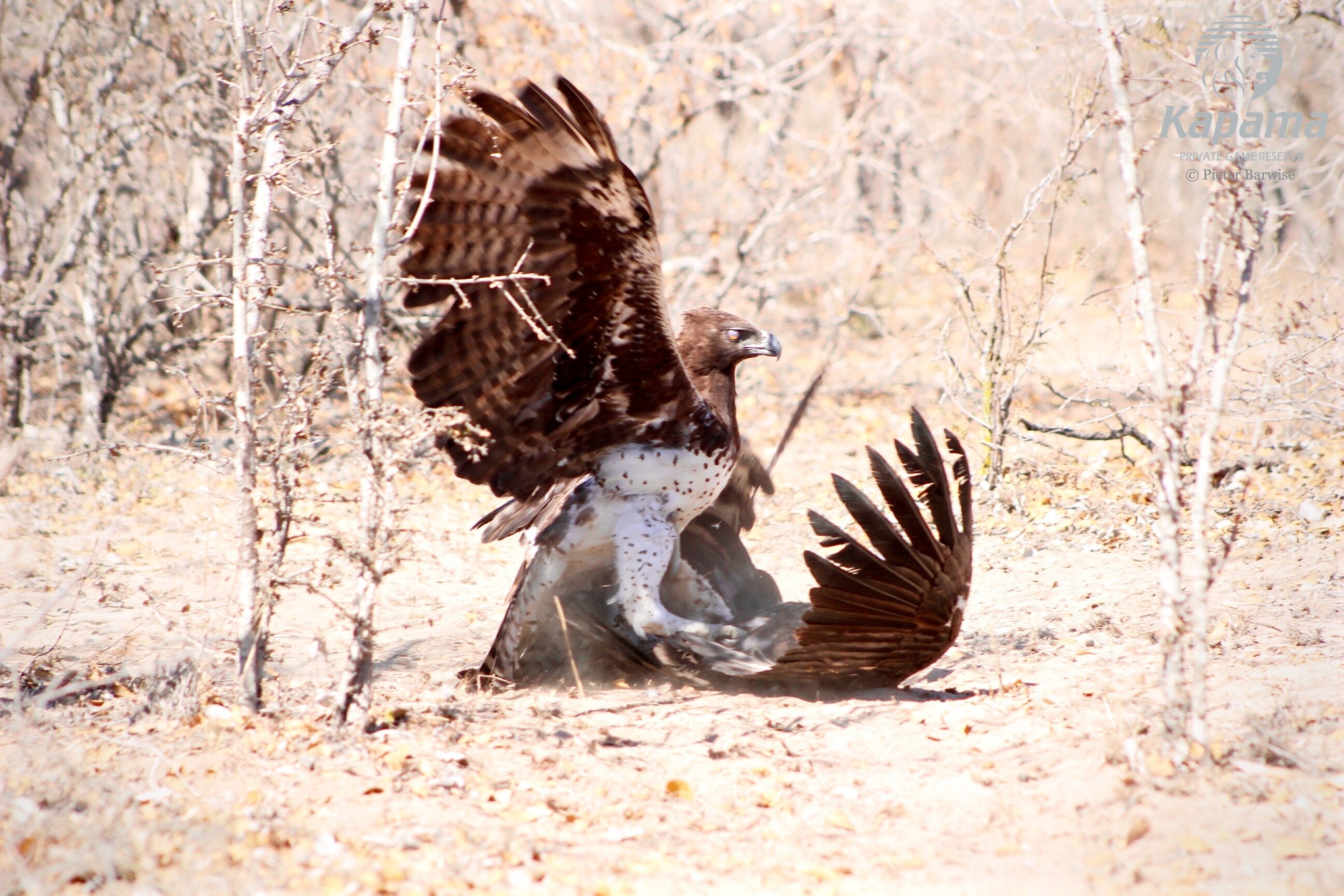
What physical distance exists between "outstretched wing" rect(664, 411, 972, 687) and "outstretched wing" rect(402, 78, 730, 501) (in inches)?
40.4

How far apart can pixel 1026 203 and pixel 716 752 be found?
3.98 m

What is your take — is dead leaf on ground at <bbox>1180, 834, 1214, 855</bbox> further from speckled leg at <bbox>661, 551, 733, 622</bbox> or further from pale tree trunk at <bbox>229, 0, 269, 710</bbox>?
pale tree trunk at <bbox>229, 0, 269, 710</bbox>

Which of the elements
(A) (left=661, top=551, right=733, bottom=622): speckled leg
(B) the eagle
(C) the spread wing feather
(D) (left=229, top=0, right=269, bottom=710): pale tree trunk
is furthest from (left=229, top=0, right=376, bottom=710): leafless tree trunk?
(A) (left=661, top=551, right=733, bottom=622): speckled leg

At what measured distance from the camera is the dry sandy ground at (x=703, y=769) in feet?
7.89

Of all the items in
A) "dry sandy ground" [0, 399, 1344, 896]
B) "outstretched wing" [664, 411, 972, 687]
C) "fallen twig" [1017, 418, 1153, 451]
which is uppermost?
"fallen twig" [1017, 418, 1153, 451]

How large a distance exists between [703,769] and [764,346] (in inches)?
75.8

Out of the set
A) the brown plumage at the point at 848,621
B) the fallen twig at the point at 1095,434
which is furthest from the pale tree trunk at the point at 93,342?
the fallen twig at the point at 1095,434

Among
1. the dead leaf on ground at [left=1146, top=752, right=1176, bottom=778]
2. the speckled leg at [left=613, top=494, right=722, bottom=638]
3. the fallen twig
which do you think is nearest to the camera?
the dead leaf on ground at [left=1146, top=752, right=1176, bottom=778]

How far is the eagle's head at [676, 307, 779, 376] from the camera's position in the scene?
14.7ft

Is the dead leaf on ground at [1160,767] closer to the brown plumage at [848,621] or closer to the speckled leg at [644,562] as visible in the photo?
the brown plumage at [848,621]

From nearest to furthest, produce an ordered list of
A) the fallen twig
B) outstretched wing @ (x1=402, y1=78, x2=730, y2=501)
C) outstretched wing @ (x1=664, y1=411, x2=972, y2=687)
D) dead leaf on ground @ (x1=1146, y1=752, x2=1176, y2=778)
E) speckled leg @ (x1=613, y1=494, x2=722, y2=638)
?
1. dead leaf on ground @ (x1=1146, y1=752, x2=1176, y2=778)
2. outstretched wing @ (x1=664, y1=411, x2=972, y2=687)
3. outstretched wing @ (x1=402, y1=78, x2=730, y2=501)
4. speckled leg @ (x1=613, y1=494, x2=722, y2=638)
5. the fallen twig

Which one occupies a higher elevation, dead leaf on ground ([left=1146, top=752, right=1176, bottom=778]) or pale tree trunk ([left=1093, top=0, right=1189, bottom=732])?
pale tree trunk ([left=1093, top=0, right=1189, bottom=732])

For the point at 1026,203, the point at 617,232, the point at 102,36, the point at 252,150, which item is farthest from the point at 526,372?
the point at 102,36

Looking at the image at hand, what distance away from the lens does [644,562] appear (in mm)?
4305
